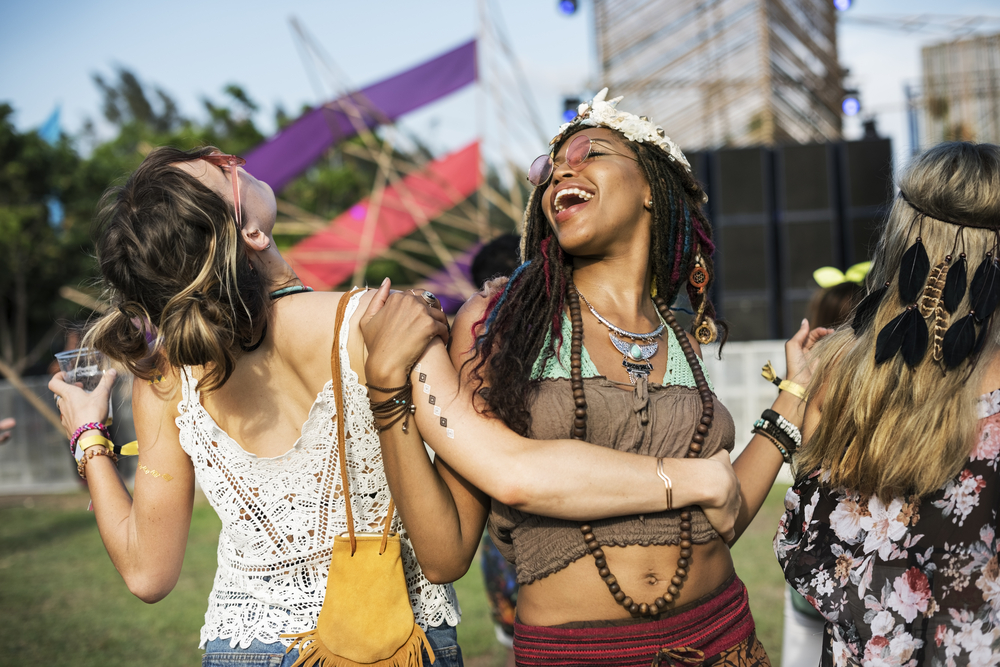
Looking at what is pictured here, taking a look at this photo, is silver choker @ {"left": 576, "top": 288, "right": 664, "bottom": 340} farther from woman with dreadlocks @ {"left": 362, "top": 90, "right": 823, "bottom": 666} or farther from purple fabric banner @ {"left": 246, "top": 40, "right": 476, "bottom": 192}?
purple fabric banner @ {"left": 246, "top": 40, "right": 476, "bottom": 192}

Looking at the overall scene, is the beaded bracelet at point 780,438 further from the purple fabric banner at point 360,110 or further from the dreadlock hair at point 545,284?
the purple fabric banner at point 360,110

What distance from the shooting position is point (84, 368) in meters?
2.01

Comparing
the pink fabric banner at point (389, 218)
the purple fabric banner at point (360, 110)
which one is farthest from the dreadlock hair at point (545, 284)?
the pink fabric banner at point (389, 218)

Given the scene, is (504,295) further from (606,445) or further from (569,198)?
(606,445)

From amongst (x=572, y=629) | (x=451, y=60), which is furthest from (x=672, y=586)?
(x=451, y=60)

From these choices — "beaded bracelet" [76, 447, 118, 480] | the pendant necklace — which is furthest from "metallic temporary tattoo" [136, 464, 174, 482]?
the pendant necklace

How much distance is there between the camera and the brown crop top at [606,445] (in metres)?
1.75

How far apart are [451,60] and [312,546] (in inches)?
438

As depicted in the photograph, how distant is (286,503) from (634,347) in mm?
912

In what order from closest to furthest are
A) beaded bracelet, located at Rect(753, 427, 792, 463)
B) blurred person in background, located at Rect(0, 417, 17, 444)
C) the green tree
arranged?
beaded bracelet, located at Rect(753, 427, 792, 463) < blurred person in background, located at Rect(0, 417, 17, 444) < the green tree

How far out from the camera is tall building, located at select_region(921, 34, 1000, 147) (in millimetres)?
13453

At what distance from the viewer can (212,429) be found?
1.77m

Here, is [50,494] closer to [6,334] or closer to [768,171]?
[6,334]

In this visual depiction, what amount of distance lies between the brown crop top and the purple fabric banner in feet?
34.0
